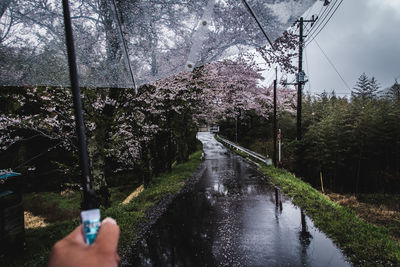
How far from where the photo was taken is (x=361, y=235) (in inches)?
182

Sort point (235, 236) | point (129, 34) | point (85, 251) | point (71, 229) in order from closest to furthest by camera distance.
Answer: point (85, 251), point (129, 34), point (235, 236), point (71, 229)

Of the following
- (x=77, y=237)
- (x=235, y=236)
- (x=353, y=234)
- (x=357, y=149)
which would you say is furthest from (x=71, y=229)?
(x=357, y=149)

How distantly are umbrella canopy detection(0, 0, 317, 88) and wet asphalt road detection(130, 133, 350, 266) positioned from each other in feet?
11.9

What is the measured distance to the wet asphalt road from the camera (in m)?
4.03

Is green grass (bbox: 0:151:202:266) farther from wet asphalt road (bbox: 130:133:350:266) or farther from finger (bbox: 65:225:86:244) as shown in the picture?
finger (bbox: 65:225:86:244)

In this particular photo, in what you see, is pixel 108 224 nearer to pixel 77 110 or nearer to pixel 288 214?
pixel 77 110

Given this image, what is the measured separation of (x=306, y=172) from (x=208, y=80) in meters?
8.91

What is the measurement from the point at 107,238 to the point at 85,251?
0.25ft

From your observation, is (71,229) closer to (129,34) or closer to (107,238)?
(129,34)

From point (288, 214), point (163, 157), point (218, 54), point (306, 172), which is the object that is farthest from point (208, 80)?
point (218, 54)

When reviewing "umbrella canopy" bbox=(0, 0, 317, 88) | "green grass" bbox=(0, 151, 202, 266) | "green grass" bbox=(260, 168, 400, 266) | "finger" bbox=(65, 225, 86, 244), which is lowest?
"green grass" bbox=(0, 151, 202, 266)

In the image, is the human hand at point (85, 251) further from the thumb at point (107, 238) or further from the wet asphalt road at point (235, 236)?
the wet asphalt road at point (235, 236)

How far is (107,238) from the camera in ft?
2.59

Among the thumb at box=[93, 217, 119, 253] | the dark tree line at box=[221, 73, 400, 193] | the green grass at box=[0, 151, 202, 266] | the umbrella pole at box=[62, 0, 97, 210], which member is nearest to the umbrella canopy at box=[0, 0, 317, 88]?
the umbrella pole at box=[62, 0, 97, 210]
